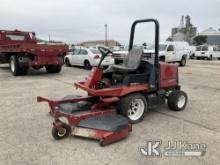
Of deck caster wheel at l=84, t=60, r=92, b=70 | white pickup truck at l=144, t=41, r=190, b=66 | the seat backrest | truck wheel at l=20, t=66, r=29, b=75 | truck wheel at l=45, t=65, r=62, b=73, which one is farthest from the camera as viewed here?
white pickup truck at l=144, t=41, r=190, b=66

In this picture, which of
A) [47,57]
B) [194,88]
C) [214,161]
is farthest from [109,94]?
[47,57]

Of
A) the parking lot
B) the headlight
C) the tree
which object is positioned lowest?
the parking lot

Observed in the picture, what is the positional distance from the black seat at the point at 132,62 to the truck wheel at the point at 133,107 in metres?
0.61

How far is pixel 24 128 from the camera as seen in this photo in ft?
15.2

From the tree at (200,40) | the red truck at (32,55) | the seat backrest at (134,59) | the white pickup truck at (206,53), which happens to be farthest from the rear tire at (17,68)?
the tree at (200,40)

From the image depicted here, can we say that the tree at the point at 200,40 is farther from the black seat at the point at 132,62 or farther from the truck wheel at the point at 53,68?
the black seat at the point at 132,62

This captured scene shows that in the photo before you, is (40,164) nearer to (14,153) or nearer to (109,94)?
(14,153)

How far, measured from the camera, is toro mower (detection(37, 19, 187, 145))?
4.02 meters

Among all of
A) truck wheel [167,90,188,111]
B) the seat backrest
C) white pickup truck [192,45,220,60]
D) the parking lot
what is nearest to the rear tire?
the parking lot

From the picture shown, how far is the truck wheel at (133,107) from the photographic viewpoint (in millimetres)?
4770

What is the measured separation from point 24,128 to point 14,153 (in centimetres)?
104

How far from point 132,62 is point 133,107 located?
104cm

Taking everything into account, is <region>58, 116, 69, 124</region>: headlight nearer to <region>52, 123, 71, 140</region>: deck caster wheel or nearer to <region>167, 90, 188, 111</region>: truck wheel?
<region>52, 123, 71, 140</region>: deck caster wheel

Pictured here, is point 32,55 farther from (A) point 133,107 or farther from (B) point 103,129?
(B) point 103,129
